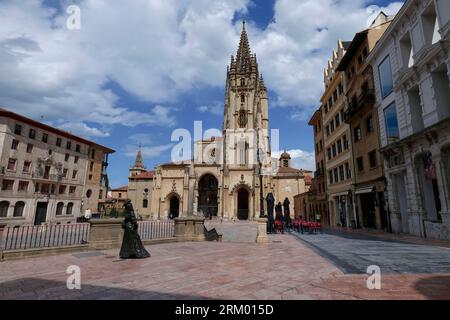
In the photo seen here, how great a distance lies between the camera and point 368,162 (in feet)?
62.8

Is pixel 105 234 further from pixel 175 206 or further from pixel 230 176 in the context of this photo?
pixel 175 206

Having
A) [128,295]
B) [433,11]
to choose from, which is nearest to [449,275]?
[128,295]

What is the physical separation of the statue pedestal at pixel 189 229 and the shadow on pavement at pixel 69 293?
8299 mm

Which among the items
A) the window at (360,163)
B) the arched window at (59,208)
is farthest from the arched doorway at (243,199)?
the arched window at (59,208)

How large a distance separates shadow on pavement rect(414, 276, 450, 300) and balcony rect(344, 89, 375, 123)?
16.4 meters

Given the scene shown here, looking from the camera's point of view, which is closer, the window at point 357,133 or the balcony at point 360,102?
the balcony at point 360,102

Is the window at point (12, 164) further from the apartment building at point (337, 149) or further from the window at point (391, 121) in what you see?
the window at point (391, 121)

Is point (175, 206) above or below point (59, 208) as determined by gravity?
above

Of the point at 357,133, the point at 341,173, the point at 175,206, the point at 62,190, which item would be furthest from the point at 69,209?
the point at 357,133

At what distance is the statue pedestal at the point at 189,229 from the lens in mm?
13367

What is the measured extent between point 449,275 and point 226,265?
5.20m

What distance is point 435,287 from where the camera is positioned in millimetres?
4492

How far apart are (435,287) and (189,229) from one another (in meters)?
11.0

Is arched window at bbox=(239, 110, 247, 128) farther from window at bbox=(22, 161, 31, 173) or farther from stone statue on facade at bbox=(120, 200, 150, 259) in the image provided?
stone statue on facade at bbox=(120, 200, 150, 259)
